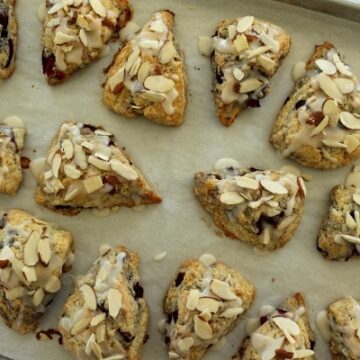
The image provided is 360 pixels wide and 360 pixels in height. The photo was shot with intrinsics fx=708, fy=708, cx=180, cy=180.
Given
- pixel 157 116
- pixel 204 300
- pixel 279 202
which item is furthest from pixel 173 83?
pixel 204 300

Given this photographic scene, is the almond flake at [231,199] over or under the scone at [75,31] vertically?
under

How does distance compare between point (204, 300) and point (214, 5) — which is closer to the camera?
point (204, 300)

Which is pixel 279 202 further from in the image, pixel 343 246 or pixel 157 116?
pixel 157 116

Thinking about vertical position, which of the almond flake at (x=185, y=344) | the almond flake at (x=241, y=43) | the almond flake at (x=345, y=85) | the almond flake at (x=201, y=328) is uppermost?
the almond flake at (x=241, y=43)

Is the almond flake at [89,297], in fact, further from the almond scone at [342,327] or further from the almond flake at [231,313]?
the almond scone at [342,327]

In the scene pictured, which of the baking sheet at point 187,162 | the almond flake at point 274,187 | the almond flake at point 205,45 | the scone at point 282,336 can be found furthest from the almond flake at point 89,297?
the almond flake at point 205,45
